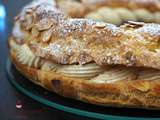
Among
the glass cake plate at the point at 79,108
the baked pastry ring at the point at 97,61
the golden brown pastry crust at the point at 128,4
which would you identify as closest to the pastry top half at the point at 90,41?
the baked pastry ring at the point at 97,61

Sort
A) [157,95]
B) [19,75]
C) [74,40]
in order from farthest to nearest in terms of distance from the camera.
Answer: [19,75], [74,40], [157,95]

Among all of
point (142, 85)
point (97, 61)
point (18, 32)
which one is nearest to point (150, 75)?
point (142, 85)

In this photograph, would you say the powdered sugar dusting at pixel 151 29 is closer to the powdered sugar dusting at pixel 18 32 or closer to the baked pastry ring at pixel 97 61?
the baked pastry ring at pixel 97 61

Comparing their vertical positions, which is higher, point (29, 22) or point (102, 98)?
point (29, 22)

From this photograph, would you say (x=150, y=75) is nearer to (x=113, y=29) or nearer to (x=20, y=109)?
(x=113, y=29)

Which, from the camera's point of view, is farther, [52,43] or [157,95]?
[52,43]

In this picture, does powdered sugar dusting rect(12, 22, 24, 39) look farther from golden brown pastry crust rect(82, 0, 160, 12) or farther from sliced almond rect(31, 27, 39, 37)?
golden brown pastry crust rect(82, 0, 160, 12)

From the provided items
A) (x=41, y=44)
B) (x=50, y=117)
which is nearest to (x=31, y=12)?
(x=41, y=44)

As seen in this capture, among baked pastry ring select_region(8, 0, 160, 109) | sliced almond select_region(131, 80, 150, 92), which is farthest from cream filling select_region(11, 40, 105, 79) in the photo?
sliced almond select_region(131, 80, 150, 92)

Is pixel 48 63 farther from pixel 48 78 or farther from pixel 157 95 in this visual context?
pixel 157 95
